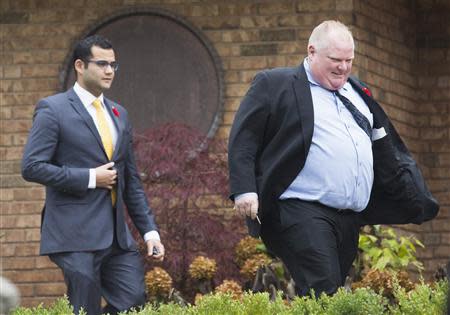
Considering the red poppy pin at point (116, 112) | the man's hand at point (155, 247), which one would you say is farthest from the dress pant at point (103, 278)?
the red poppy pin at point (116, 112)

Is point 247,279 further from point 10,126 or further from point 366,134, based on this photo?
point 366,134

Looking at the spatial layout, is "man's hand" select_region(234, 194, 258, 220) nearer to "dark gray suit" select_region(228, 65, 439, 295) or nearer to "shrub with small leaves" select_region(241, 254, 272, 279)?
"dark gray suit" select_region(228, 65, 439, 295)

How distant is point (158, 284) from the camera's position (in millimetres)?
10633

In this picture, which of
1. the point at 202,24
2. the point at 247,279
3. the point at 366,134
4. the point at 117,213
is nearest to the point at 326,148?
the point at 366,134

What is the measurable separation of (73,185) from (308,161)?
5.24 ft

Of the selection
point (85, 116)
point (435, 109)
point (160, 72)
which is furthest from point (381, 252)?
point (85, 116)

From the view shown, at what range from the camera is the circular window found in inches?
498

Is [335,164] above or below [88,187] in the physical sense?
above

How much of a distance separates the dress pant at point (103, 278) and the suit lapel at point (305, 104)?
1680 millimetres

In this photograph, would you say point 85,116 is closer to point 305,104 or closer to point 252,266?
point 305,104

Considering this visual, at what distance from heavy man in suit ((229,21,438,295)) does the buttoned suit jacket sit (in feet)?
4.20

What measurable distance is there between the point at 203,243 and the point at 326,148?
389 cm

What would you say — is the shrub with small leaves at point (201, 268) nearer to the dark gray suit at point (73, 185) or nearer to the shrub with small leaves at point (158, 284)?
the shrub with small leaves at point (158, 284)

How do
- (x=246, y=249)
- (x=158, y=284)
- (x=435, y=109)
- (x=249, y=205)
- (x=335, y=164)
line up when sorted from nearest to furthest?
(x=249, y=205), (x=335, y=164), (x=158, y=284), (x=246, y=249), (x=435, y=109)
